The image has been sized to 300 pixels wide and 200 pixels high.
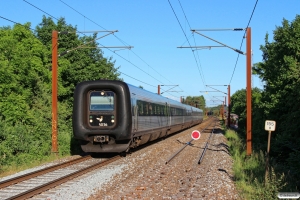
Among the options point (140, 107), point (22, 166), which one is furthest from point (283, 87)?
point (22, 166)

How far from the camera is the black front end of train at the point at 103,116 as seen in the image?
15.7 metres

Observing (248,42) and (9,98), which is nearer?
(248,42)

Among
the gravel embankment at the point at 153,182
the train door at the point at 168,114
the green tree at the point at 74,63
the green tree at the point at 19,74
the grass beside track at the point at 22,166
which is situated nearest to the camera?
the gravel embankment at the point at 153,182

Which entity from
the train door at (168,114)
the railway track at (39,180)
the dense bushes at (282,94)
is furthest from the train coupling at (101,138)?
the train door at (168,114)

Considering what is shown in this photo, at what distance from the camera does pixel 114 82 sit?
16.1 m

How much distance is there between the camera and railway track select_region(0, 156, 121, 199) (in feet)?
30.3

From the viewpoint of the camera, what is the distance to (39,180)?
1108 cm

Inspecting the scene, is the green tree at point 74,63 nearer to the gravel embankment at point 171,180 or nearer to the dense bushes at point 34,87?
the dense bushes at point 34,87

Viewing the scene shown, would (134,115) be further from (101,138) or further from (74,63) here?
(74,63)

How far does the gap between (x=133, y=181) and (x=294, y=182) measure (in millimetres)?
4741

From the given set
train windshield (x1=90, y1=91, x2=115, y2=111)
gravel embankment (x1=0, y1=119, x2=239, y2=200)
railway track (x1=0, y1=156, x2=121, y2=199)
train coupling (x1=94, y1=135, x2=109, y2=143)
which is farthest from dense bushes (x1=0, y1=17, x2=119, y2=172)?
gravel embankment (x1=0, y1=119, x2=239, y2=200)

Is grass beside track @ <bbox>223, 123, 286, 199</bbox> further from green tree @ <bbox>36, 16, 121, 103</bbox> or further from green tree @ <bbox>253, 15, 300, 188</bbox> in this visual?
green tree @ <bbox>36, 16, 121, 103</bbox>

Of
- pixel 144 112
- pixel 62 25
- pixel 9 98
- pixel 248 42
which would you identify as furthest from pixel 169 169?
pixel 62 25

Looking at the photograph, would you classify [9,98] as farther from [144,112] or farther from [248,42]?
[248,42]
